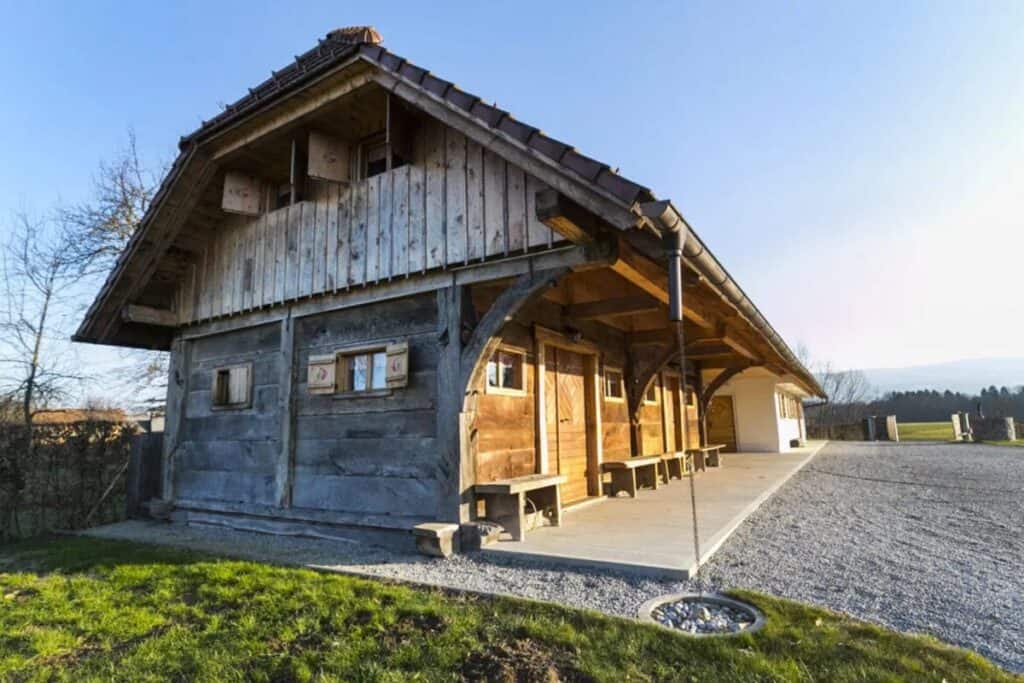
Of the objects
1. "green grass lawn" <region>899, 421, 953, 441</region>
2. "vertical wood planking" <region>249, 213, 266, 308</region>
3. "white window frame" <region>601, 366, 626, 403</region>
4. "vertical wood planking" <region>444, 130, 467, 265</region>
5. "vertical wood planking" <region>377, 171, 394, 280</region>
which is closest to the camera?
"vertical wood planking" <region>444, 130, 467, 265</region>

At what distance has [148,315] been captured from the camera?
7.50m

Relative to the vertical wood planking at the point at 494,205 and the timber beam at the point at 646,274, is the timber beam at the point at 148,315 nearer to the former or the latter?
the vertical wood planking at the point at 494,205

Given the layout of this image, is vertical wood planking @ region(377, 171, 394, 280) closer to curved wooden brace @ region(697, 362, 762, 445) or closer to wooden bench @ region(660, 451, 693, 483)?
wooden bench @ region(660, 451, 693, 483)

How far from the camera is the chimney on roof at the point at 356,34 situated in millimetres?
5914

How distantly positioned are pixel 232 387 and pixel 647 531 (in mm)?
5351

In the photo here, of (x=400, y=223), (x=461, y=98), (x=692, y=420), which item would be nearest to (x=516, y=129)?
(x=461, y=98)

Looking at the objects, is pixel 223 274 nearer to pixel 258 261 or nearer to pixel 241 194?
pixel 258 261

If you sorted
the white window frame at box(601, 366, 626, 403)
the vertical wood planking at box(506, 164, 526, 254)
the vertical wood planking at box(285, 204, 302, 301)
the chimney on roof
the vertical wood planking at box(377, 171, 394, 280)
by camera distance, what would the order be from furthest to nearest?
the white window frame at box(601, 366, 626, 403) → the vertical wood planking at box(285, 204, 302, 301) → the chimney on roof → the vertical wood planking at box(377, 171, 394, 280) → the vertical wood planking at box(506, 164, 526, 254)

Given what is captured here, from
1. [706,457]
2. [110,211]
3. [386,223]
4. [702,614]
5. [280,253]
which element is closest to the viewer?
[702,614]

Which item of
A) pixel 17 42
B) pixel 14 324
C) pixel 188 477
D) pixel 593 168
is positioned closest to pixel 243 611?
pixel 593 168

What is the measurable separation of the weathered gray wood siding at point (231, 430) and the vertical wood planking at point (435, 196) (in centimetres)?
267

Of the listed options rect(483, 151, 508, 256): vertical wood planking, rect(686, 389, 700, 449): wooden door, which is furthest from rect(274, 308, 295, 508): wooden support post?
rect(686, 389, 700, 449): wooden door

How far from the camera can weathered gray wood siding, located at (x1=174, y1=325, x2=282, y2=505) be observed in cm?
661

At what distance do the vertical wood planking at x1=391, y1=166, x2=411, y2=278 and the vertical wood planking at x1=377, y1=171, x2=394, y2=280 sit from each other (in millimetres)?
26
